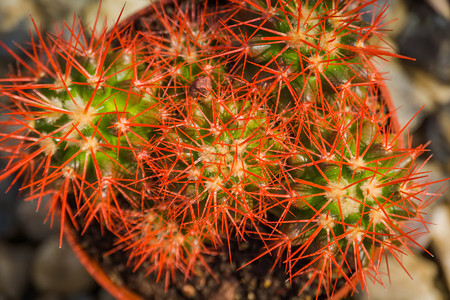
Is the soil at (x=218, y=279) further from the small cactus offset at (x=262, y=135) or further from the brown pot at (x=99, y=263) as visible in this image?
the small cactus offset at (x=262, y=135)

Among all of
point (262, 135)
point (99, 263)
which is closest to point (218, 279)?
point (99, 263)

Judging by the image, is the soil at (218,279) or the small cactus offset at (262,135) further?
the soil at (218,279)

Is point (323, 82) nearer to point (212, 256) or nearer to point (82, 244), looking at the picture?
point (212, 256)

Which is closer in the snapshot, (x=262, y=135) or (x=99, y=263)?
(x=262, y=135)

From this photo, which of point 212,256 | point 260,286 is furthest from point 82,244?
point 260,286

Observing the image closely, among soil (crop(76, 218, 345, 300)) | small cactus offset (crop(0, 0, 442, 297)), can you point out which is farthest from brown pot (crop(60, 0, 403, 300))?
small cactus offset (crop(0, 0, 442, 297))

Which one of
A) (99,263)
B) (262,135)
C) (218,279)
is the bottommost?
(218,279)

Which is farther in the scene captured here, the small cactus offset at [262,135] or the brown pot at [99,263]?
the brown pot at [99,263]

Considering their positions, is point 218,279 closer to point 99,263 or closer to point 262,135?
point 99,263

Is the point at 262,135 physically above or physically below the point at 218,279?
above

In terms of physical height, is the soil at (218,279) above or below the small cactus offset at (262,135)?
below

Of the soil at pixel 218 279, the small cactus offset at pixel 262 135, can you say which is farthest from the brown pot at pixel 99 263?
the small cactus offset at pixel 262 135

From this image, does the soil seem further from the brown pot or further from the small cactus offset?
the small cactus offset
